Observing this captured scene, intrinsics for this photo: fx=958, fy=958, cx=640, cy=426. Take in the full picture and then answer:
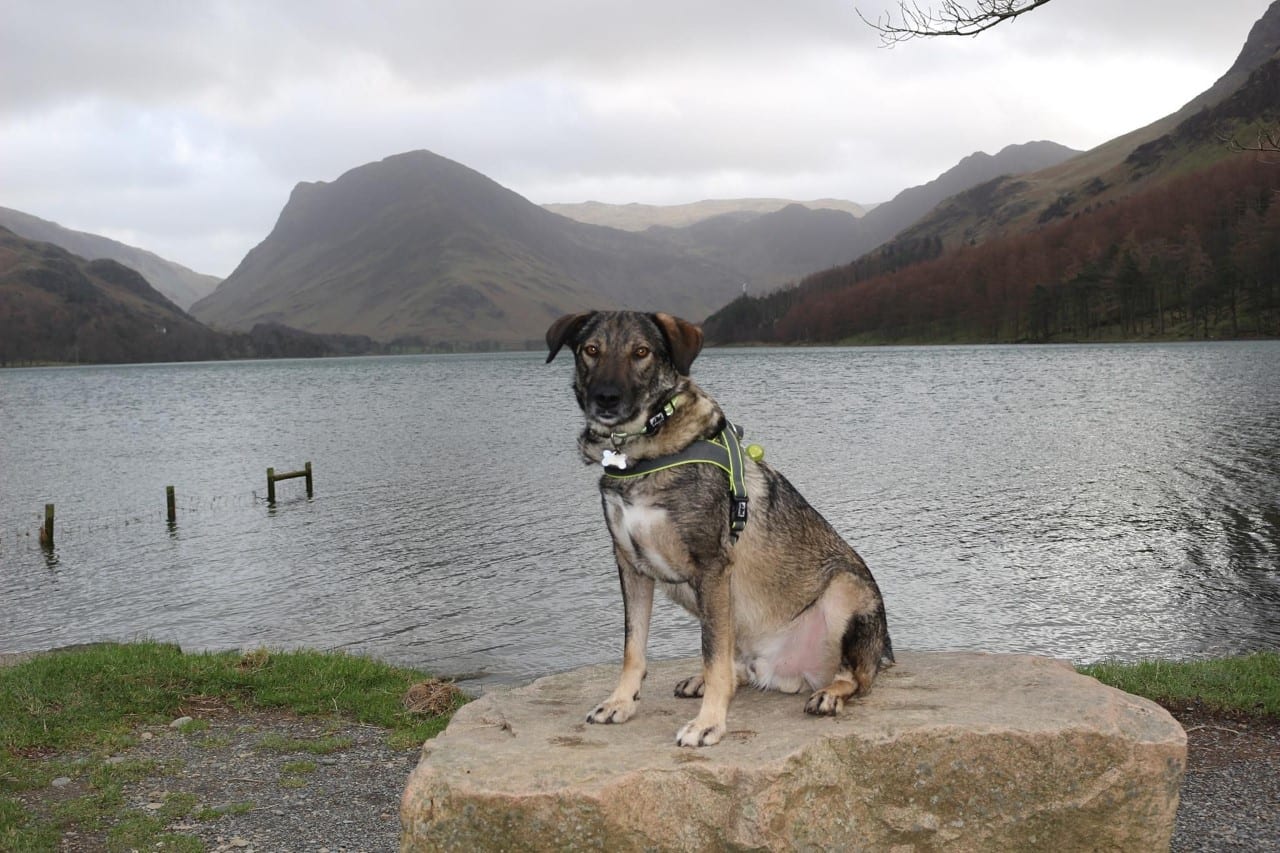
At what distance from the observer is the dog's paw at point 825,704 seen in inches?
257

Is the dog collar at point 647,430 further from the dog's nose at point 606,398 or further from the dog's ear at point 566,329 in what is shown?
the dog's ear at point 566,329

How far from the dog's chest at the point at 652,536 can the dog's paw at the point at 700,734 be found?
0.93 metres

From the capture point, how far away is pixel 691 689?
751cm

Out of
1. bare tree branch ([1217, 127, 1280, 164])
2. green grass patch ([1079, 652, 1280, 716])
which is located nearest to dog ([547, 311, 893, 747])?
green grass patch ([1079, 652, 1280, 716])

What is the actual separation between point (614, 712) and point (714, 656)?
100cm

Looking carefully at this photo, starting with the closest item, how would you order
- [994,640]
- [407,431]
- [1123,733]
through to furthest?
[1123,733], [994,640], [407,431]

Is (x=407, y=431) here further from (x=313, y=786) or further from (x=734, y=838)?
(x=734, y=838)

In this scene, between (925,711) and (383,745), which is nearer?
(925,711)

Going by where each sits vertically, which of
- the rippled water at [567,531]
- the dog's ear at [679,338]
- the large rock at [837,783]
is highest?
the dog's ear at [679,338]

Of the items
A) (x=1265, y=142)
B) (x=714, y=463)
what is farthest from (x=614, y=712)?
(x=1265, y=142)

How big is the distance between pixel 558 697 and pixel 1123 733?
4.17 m

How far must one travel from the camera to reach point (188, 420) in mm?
94688

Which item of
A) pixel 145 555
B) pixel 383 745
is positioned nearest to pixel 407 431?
pixel 145 555

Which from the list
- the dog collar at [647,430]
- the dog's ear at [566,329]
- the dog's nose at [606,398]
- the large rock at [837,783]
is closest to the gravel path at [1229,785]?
the large rock at [837,783]
